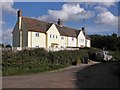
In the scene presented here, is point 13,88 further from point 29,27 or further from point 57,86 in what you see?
point 29,27

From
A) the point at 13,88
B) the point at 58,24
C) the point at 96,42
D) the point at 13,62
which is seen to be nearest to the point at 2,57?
the point at 13,62

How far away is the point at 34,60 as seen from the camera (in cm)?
3247

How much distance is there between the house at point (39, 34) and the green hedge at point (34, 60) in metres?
17.3

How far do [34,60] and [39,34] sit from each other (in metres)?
27.6

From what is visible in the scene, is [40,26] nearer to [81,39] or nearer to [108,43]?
[81,39]

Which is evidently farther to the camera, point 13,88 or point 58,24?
point 58,24

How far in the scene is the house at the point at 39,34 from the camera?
57.1 metres

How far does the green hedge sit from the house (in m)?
17.3

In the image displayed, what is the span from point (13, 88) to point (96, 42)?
80.7 m

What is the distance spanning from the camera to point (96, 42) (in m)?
95.8

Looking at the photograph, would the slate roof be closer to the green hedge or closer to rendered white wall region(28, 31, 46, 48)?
rendered white wall region(28, 31, 46, 48)

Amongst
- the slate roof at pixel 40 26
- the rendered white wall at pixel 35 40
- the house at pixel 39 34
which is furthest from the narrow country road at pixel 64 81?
the slate roof at pixel 40 26

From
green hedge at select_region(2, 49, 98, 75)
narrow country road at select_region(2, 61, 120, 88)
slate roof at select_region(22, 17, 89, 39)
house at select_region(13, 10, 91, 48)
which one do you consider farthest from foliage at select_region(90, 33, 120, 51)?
narrow country road at select_region(2, 61, 120, 88)

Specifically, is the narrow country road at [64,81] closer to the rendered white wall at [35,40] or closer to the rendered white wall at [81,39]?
the rendered white wall at [35,40]
